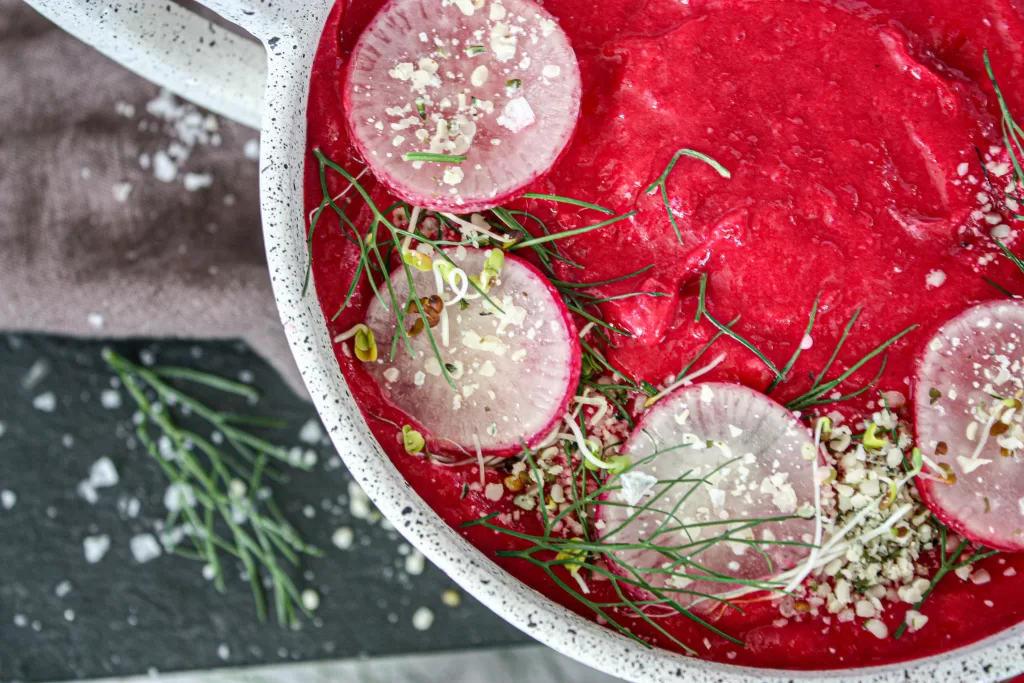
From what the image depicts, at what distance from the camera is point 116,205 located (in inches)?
75.6

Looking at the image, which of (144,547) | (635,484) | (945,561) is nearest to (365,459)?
(635,484)

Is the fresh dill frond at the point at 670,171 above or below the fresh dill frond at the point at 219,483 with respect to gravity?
above

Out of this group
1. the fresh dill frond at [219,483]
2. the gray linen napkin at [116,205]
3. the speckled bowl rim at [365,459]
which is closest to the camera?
the speckled bowl rim at [365,459]

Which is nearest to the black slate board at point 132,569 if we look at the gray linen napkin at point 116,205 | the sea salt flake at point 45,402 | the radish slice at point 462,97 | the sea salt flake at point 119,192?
the sea salt flake at point 45,402

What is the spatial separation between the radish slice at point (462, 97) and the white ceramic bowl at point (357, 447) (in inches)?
4.2

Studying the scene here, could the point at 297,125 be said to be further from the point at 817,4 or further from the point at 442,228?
the point at 817,4

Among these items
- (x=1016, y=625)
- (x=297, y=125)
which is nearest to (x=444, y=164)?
(x=297, y=125)

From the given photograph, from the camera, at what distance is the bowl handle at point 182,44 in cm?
124

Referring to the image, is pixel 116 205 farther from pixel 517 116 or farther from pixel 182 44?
pixel 517 116

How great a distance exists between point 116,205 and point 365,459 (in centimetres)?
116

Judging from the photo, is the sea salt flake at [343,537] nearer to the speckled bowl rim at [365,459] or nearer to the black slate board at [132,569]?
the black slate board at [132,569]

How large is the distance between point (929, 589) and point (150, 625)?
5.99 feet

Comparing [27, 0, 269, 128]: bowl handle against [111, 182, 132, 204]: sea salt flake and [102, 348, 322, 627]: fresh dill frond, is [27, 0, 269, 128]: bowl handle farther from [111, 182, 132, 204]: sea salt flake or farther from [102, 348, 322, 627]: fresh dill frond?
[102, 348, 322, 627]: fresh dill frond

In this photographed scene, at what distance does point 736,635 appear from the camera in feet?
4.21
